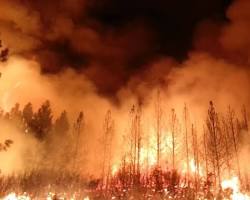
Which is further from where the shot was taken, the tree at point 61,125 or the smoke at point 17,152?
the tree at point 61,125

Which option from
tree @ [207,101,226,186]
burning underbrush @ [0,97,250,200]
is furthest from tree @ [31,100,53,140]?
tree @ [207,101,226,186]

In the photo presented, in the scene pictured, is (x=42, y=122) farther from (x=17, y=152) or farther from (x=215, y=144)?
(x=215, y=144)

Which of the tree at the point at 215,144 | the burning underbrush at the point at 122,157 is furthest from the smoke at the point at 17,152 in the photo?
the tree at the point at 215,144

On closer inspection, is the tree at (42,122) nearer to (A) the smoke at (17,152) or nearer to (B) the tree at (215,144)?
(A) the smoke at (17,152)

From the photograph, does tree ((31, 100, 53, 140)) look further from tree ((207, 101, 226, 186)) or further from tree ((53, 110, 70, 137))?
tree ((207, 101, 226, 186))

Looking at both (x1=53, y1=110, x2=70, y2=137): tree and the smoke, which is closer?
the smoke

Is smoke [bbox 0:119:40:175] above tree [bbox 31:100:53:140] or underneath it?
underneath

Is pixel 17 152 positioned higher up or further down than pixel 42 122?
further down

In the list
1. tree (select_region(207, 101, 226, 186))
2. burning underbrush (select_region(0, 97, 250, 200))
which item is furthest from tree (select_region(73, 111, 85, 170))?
tree (select_region(207, 101, 226, 186))

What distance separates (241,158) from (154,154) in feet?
53.0

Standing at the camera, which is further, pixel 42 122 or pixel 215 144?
pixel 42 122

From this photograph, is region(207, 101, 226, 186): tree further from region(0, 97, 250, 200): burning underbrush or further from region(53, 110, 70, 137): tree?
region(53, 110, 70, 137): tree

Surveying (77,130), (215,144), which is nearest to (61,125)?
(77,130)

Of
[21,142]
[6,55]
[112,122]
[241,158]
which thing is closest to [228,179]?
[241,158]
